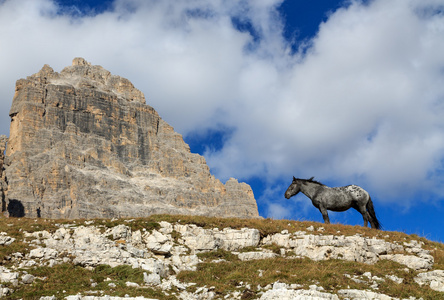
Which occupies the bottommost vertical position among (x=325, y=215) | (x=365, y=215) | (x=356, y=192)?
(x=365, y=215)

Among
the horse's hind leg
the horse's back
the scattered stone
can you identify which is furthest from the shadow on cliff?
the scattered stone

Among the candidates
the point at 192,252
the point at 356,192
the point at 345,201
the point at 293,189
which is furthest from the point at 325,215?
the point at 192,252

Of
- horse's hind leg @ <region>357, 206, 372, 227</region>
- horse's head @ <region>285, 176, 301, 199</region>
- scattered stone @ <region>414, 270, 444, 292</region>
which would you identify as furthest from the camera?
horse's head @ <region>285, 176, 301, 199</region>

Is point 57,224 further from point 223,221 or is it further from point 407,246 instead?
point 407,246

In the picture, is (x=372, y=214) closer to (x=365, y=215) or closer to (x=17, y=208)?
(x=365, y=215)

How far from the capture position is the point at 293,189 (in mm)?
35531

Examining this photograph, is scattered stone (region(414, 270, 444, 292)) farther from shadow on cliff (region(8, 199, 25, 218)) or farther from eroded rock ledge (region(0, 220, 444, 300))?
shadow on cliff (region(8, 199, 25, 218))

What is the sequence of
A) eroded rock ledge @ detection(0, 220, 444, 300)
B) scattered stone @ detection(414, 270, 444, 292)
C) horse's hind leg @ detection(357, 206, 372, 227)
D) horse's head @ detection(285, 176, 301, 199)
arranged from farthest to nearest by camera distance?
horse's head @ detection(285, 176, 301, 199) → horse's hind leg @ detection(357, 206, 372, 227) → scattered stone @ detection(414, 270, 444, 292) → eroded rock ledge @ detection(0, 220, 444, 300)

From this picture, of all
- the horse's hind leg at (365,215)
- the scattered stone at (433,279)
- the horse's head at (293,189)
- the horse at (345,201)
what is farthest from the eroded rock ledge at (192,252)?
the horse's head at (293,189)

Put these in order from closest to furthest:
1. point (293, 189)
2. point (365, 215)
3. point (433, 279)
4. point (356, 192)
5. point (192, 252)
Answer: point (433, 279)
point (192, 252)
point (365, 215)
point (356, 192)
point (293, 189)

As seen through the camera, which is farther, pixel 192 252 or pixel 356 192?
pixel 356 192

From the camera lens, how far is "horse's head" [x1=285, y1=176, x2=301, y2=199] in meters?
35.4

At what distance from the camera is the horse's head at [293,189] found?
35438mm

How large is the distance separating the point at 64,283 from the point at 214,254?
26.9 feet
